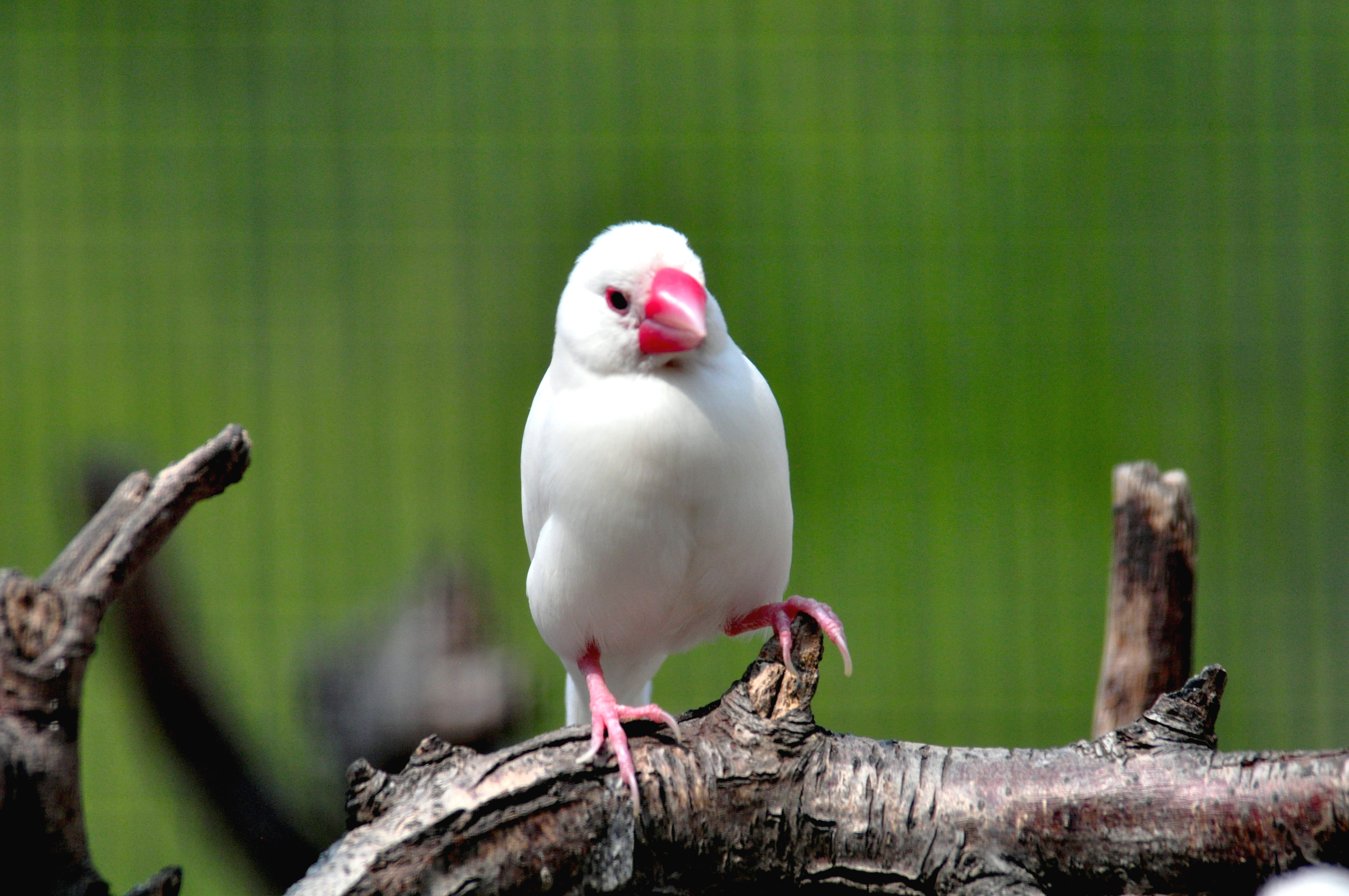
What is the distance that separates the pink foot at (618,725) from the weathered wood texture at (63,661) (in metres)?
0.72

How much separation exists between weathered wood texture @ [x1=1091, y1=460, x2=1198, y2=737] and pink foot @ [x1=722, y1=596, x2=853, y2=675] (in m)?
0.79

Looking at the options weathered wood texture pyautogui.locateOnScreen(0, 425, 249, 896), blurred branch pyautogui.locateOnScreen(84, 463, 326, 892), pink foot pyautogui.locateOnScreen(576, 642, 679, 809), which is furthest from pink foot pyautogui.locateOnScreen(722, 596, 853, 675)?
blurred branch pyautogui.locateOnScreen(84, 463, 326, 892)

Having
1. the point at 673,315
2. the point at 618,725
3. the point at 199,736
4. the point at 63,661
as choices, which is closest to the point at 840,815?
the point at 618,725

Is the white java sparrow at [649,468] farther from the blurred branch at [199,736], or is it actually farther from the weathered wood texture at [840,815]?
the blurred branch at [199,736]

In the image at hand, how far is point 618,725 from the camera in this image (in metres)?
1.75

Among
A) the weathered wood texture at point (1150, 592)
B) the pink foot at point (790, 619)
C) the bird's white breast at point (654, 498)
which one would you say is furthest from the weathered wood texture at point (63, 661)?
the weathered wood texture at point (1150, 592)

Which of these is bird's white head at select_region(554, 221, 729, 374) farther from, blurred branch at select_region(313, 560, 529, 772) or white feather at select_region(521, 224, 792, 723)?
blurred branch at select_region(313, 560, 529, 772)

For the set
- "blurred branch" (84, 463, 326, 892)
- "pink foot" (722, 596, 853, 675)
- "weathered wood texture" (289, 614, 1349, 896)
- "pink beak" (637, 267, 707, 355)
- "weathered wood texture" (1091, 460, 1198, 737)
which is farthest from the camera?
"blurred branch" (84, 463, 326, 892)

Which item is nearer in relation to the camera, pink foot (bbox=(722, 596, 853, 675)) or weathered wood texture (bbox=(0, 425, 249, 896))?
weathered wood texture (bbox=(0, 425, 249, 896))

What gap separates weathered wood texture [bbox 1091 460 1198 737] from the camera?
2.53 m

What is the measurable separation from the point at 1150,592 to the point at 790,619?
921 mm

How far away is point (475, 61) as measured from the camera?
4.07m

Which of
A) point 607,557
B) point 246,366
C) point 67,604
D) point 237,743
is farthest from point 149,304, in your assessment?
point 607,557

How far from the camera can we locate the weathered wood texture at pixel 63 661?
1.89 meters
